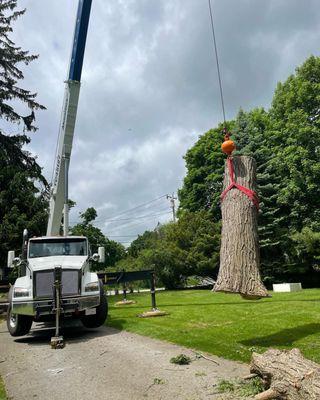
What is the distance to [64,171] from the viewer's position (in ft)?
45.4

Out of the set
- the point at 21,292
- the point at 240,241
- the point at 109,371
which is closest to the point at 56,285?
the point at 21,292

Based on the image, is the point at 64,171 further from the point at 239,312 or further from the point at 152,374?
the point at 152,374

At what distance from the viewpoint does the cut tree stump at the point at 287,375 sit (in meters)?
4.07

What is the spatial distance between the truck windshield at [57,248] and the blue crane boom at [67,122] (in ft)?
6.10

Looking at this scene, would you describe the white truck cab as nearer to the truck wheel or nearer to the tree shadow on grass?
the truck wheel

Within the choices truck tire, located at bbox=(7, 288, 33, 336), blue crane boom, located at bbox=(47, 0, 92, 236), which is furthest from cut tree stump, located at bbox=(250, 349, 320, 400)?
blue crane boom, located at bbox=(47, 0, 92, 236)

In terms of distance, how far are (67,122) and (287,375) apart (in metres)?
11.0

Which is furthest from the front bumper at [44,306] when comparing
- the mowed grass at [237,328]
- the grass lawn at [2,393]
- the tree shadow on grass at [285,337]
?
the tree shadow on grass at [285,337]

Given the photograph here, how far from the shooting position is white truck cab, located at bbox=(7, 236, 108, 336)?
959cm

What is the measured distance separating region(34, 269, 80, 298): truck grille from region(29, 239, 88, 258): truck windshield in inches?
57.3

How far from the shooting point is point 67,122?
13.5 metres

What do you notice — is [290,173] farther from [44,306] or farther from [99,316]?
[44,306]

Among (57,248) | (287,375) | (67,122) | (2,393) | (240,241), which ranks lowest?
(2,393)

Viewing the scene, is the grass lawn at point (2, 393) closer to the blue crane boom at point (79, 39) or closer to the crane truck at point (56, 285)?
the crane truck at point (56, 285)
